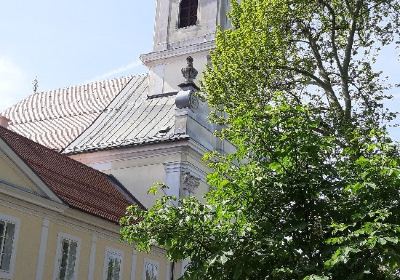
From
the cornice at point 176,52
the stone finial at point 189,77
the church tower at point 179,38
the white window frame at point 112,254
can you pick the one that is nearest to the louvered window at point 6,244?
the white window frame at point 112,254

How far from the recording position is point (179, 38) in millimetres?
28859

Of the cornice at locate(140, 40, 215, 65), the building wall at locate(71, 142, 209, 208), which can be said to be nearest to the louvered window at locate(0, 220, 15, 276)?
the building wall at locate(71, 142, 209, 208)

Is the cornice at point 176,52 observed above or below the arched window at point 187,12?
below

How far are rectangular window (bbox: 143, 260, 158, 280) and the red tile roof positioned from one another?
1.86m

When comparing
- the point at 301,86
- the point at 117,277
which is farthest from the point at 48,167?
the point at 301,86

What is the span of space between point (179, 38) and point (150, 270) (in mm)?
11767

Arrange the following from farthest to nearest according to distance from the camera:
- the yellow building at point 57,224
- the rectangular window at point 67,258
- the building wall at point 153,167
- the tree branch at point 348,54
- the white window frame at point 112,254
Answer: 1. the building wall at point 153,167
2. the white window frame at point 112,254
3. the rectangular window at point 67,258
4. the yellow building at point 57,224
5. the tree branch at point 348,54

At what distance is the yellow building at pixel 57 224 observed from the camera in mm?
15953

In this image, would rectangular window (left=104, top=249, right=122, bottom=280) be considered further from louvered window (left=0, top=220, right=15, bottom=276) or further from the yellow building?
louvered window (left=0, top=220, right=15, bottom=276)

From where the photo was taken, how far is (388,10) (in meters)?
16.3

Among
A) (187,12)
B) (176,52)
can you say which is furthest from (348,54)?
(187,12)

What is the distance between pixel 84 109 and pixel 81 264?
13.0 m

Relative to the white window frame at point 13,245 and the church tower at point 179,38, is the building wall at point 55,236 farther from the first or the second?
the church tower at point 179,38

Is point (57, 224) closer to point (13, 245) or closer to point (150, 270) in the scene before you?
point (13, 245)
